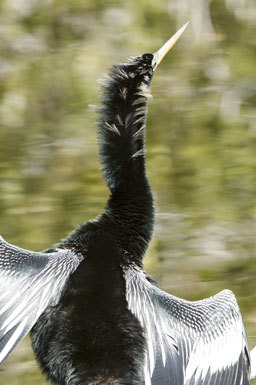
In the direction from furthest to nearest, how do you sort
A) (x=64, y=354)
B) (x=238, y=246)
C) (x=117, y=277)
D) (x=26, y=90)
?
1. (x=26, y=90)
2. (x=238, y=246)
3. (x=117, y=277)
4. (x=64, y=354)

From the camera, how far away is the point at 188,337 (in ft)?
10.2

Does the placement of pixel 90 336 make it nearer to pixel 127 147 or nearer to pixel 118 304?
pixel 118 304

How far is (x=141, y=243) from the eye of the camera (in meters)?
3.30

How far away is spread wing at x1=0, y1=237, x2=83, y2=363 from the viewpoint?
284 cm

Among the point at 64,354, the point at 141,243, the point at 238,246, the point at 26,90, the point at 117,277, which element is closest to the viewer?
the point at 64,354

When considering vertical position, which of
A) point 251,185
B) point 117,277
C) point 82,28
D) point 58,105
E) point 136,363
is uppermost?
point 82,28

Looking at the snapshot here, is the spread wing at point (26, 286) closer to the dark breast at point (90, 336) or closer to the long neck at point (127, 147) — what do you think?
the dark breast at point (90, 336)

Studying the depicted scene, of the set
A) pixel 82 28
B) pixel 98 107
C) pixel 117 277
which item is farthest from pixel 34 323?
pixel 82 28

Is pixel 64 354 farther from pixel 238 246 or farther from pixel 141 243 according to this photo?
pixel 238 246

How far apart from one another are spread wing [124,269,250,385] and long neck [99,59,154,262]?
0.26 meters

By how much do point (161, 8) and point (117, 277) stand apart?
9.57 ft

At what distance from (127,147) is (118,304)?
0.67m

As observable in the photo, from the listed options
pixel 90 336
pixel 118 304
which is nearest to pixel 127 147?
pixel 118 304

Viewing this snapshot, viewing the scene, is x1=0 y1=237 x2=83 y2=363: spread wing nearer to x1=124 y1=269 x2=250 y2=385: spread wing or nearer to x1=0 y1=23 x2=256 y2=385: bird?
x1=0 y1=23 x2=256 y2=385: bird
